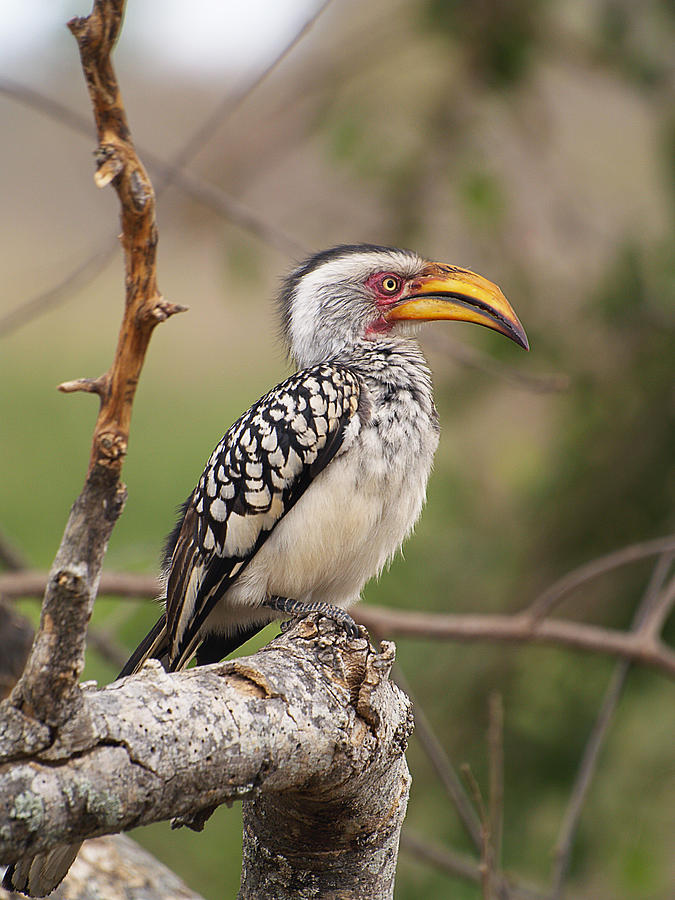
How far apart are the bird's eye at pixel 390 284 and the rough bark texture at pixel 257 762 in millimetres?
1254

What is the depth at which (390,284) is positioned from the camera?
2.98m

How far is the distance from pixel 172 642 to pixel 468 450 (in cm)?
221

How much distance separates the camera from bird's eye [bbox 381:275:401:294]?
298cm

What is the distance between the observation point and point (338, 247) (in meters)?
3.15

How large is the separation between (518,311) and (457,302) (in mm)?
1020

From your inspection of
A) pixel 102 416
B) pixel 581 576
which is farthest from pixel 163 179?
pixel 102 416

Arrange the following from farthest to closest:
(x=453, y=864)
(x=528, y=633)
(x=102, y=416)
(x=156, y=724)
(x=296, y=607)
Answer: (x=453, y=864) < (x=528, y=633) < (x=296, y=607) < (x=156, y=724) < (x=102, y=416)

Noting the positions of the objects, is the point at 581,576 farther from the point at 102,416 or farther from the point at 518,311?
the point at 102,416

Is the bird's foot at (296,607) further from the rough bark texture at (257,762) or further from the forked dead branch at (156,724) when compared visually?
the forked dead branch at (156,724)

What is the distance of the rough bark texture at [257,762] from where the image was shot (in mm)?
1198

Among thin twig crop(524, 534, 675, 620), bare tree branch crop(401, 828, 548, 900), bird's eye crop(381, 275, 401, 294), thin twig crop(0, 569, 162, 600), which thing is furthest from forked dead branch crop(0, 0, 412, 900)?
thin twig crop(0, 569, 162, 600)

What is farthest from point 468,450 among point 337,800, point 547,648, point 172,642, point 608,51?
point 337,800

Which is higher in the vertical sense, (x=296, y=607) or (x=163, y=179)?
(x=163, y=179)

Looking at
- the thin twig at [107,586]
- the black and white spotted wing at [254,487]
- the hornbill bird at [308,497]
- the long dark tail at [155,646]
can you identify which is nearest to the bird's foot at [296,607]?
the hornbill bird at [308,497]
